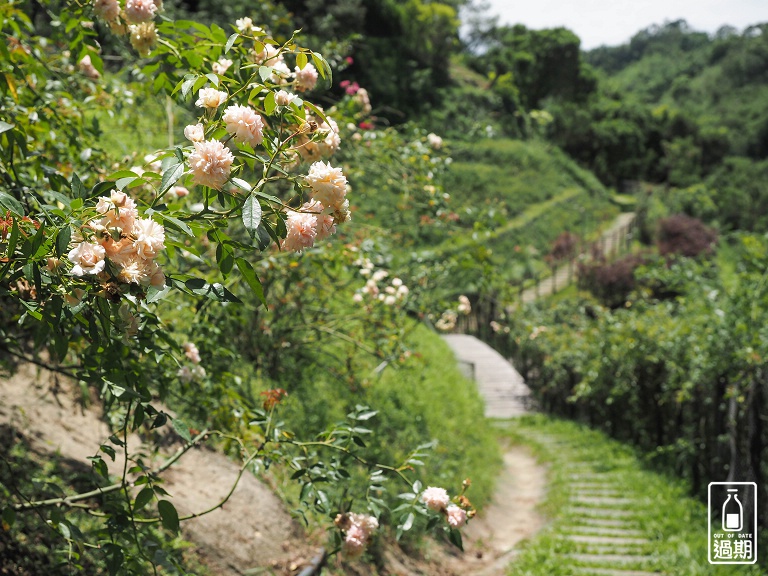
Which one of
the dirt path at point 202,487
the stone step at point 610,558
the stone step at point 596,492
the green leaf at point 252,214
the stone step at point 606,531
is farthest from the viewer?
the stone step at point 596,492

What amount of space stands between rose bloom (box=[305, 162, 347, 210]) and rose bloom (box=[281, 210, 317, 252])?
51 millimetres

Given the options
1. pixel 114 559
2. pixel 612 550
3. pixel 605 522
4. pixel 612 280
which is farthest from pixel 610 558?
pixel 612 280

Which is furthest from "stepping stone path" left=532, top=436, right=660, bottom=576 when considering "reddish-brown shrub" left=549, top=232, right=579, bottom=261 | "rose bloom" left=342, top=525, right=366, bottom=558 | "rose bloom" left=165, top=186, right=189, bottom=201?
"reddish-brown shrub" left=549, top=232, right=579, bottom=261

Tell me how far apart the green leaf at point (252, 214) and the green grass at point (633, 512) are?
14.9 feet

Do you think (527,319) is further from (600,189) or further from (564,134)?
(564,134)

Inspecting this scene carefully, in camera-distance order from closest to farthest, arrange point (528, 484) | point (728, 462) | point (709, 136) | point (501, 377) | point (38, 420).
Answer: point (38, 420), point (728, 462), point (528, 484), point (501, 377), point (709, 136)

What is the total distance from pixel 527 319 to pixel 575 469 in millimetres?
7022

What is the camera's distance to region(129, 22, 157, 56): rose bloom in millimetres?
1878

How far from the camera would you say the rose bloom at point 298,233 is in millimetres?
1356

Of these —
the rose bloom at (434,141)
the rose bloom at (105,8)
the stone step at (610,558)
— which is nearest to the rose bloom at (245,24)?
the rose bloom at (105,8)

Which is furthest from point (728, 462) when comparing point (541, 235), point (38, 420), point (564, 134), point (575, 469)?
point (564, 134)

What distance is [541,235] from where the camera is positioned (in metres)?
28.0

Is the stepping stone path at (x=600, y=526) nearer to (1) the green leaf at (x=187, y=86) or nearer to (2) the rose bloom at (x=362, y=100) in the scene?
(2) the rose bloom at (x=362, y=100)

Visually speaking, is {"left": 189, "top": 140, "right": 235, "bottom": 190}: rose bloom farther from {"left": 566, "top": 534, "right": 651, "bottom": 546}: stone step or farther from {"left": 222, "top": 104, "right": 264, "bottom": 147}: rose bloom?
{"left": 566, "top": 534, "right": 651, "bottom": 546}: stone step
